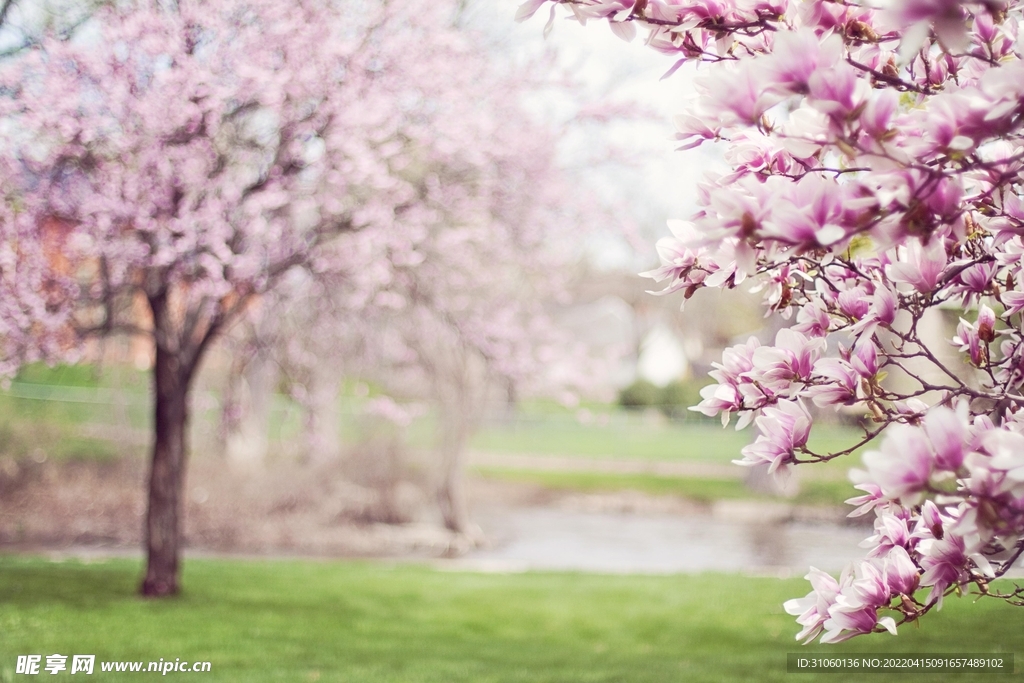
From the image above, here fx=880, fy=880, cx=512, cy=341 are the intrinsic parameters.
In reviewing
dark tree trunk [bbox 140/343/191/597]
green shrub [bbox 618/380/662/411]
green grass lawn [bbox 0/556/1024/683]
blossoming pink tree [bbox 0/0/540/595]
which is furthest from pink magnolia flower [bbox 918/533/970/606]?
green shrub [bbox 618/380/662/411]

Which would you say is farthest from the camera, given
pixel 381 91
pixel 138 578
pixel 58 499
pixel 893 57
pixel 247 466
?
pixel 247 466

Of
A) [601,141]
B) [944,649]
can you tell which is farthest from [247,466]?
[944,649]

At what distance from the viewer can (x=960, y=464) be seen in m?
1.50

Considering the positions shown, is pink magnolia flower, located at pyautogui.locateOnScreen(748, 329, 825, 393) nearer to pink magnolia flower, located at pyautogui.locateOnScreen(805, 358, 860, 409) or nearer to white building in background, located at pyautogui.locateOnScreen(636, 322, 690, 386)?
pink magnolia flower, located at pyautogui.locateOnScreen(805, 358, 860, 409)

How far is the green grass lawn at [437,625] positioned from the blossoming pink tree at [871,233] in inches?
120

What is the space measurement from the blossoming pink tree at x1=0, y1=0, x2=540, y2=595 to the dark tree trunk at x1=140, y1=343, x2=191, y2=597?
0.04 ft

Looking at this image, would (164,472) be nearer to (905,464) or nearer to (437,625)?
(437,625)

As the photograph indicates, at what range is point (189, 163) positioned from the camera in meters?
6.07

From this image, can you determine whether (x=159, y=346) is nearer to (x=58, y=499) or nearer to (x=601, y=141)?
(x=601, y=141)

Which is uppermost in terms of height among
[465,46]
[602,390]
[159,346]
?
[465,46]

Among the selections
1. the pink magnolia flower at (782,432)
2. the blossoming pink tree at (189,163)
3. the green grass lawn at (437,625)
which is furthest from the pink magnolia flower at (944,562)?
the blossoming pink tree at (189,163)

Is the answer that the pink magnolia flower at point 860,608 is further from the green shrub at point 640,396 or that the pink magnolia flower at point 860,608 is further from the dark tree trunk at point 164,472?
the green shrub at point 640,396

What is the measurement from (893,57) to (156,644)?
17.0ft

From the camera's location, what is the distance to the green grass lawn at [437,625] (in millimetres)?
5156
